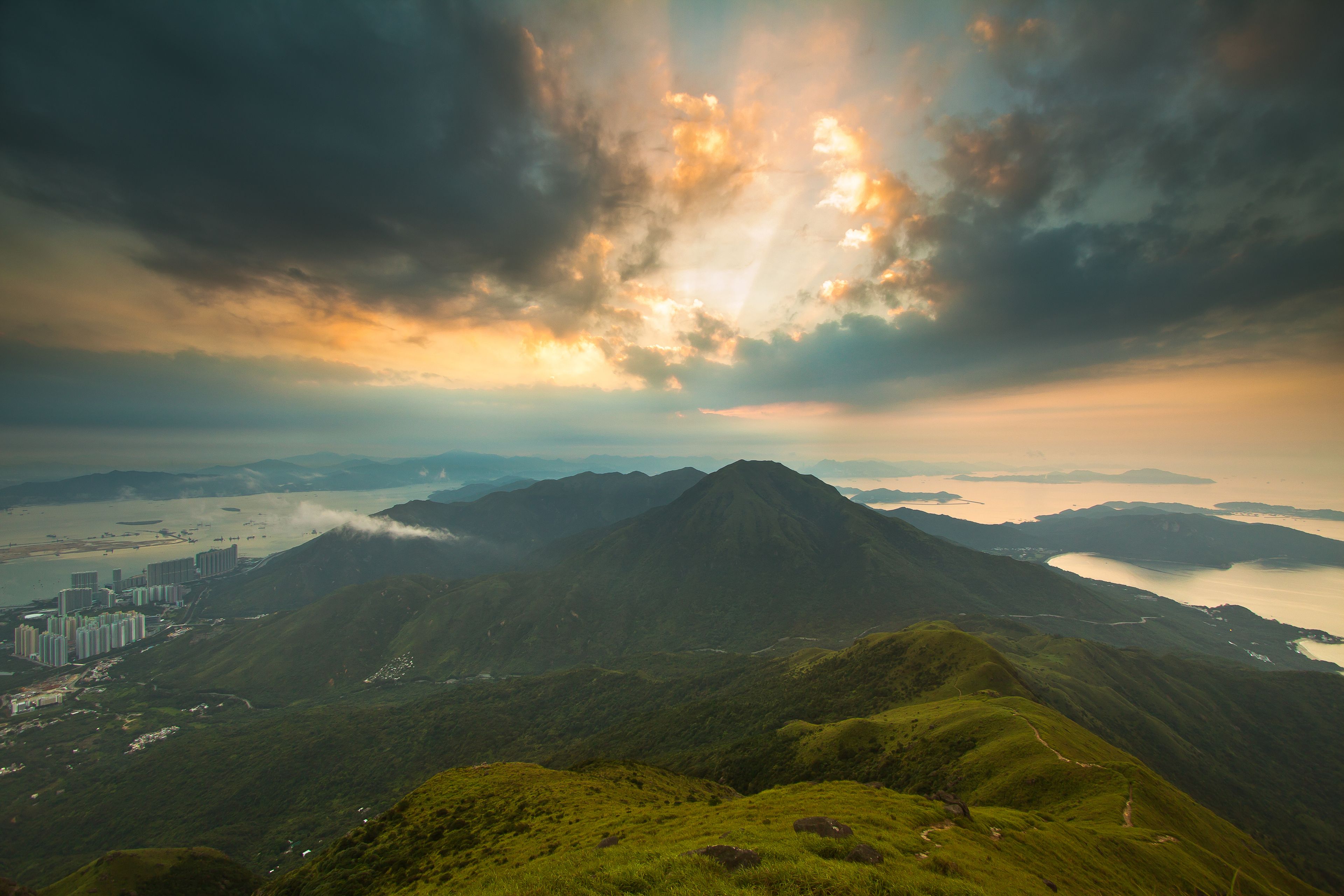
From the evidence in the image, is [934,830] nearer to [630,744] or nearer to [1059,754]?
[1059,754]

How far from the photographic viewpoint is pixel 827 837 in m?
27.2

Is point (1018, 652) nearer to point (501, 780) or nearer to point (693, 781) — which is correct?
point (693, 781)

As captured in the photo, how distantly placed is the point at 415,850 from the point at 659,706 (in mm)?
128199

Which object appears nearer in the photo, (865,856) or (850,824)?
(865,856)

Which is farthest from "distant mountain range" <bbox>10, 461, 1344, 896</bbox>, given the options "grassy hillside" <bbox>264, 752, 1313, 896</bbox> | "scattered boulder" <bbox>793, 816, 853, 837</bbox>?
"scattered boulder" <bbox>793, 816, 853, 837</bbox>

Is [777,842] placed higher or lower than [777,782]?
higher

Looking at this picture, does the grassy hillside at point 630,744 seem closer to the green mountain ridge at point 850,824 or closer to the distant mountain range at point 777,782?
the distant mountain range at point 777,782

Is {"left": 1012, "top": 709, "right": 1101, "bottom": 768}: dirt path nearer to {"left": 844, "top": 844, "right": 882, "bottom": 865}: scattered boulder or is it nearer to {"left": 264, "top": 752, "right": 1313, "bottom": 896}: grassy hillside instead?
{"left": 264, "top": 752, "right": 1313, "bottom": 896}: grassy hillside

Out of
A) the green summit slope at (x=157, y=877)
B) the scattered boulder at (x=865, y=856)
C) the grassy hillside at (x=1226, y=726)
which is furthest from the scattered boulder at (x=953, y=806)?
the green summit slope at (x=157, y=877)

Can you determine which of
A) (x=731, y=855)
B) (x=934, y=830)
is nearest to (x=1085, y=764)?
(x=934, y=830)

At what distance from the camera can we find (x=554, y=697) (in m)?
190

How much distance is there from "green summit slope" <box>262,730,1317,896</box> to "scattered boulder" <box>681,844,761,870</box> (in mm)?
101

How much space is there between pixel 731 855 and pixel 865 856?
24.7 feet

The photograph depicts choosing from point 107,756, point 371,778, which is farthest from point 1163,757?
point 107,756
